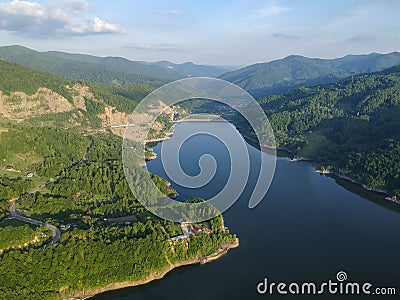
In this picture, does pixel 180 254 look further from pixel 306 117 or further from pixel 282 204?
pixel 306 117

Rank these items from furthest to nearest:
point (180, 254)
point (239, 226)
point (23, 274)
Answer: point (239, 226) → point (180, 254) → point (23, 274)

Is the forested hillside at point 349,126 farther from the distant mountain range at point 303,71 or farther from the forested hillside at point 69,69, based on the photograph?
the forested hillside at point 69,69

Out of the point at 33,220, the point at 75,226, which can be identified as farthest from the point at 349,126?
the point at 33,220

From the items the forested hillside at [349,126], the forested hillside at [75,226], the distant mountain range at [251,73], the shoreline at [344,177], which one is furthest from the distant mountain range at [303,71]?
the forested hillside at [75,226]

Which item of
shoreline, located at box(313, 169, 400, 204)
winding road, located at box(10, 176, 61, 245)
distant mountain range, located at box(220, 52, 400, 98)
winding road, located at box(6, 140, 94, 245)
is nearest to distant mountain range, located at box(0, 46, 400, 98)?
distant mountain range, located at box(220, 52, 400, 98)

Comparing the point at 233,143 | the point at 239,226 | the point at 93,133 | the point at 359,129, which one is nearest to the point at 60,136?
the point at 93,133

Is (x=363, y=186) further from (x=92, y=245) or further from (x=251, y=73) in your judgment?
(x=251, y=73)
